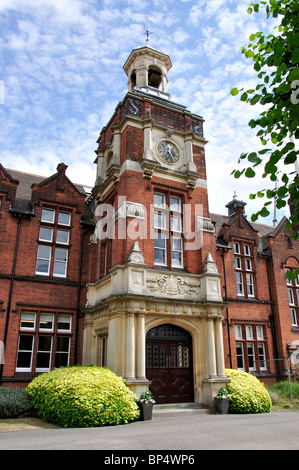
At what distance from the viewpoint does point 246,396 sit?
13367mm

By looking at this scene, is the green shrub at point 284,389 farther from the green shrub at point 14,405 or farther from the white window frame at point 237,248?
the green shrub at point 14,405

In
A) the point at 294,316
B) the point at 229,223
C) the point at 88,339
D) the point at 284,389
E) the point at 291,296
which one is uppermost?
the point at 229,223

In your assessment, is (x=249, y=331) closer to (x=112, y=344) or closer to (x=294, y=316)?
(x=294, y=316)

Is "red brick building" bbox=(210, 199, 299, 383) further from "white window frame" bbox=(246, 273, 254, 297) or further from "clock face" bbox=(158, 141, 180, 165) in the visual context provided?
"clock face" bbox=(158, 141, 180, 165)

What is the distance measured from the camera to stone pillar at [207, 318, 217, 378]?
13.8m

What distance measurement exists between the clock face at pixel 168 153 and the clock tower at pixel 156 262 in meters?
0.05

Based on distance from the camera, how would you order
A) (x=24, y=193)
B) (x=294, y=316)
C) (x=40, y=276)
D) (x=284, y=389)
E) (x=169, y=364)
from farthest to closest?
(x=294, y=316), (x=24, y=193), (x=284, y=389), (x=40, y=276), (x=169, y=364)

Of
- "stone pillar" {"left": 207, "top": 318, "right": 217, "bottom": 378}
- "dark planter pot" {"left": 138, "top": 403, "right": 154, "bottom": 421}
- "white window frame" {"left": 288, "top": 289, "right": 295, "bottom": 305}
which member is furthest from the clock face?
"white window frame" {"left": 288, "top": 289, "right": 295, "bottom": 305}

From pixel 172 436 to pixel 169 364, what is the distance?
18.4 ft

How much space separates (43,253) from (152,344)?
636 centimetres

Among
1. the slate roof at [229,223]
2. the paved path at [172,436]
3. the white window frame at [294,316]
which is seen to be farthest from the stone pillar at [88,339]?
the white window frame at [294,316]

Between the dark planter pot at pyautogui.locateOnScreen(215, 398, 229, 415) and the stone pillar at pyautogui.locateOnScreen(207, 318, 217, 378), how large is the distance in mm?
965

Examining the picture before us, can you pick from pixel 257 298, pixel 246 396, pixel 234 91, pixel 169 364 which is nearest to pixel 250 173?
pixel 234 91

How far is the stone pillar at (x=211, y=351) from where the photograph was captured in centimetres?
1375
